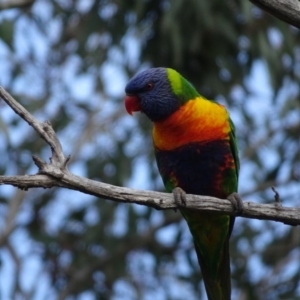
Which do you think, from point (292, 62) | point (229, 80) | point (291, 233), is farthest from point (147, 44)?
point (291, 233)

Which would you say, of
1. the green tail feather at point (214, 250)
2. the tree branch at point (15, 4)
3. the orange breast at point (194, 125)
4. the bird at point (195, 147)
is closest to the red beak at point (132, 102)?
the bird at point (195, 147)

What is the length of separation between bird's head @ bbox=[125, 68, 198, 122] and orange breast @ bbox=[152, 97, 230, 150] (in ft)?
0.13

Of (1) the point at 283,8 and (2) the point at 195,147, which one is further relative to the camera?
(2) the point at 195,147

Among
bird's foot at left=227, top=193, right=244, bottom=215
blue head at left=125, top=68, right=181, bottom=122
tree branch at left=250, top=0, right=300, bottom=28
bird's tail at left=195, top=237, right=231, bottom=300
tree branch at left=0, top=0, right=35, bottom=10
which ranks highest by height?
tree branch at left=0, top=0, right=35, bottom=10

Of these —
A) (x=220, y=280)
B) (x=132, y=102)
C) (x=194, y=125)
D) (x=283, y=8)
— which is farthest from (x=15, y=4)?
(x=283, y=8)

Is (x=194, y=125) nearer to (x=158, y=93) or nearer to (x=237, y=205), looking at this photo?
(x=158, y=93)

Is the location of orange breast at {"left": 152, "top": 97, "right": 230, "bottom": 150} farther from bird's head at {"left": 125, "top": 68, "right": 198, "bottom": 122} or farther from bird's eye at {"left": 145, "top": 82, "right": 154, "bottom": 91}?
bird's eye at {"left": 145, "top": 82, "right": 154, "bottom": 91}

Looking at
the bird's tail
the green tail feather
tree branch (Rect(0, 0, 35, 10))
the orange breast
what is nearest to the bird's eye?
the orange breast

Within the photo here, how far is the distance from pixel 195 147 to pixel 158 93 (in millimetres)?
284

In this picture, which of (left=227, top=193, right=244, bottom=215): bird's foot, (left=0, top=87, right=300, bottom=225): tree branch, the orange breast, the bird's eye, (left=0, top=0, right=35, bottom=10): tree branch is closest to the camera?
(left=0, top=87, right=300, bottom=225): tree branch

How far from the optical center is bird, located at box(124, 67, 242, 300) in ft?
10.3

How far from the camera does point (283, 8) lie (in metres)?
2.53

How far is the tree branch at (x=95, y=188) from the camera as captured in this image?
2402 mm

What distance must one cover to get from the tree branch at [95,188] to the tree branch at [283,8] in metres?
0.64
